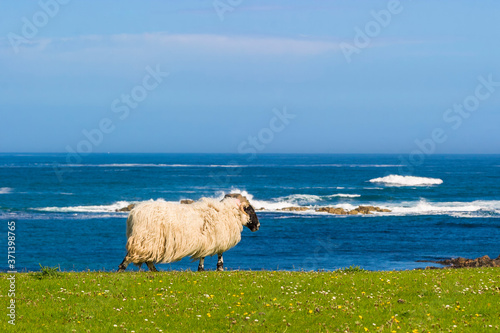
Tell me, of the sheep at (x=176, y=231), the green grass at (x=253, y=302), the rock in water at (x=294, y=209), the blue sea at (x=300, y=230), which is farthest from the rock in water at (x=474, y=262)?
the rock in water at (x=294, y=209)

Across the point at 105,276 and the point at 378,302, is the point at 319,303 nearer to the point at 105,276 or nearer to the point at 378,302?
the point at 378,302

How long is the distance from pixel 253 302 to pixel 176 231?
18.9 feet

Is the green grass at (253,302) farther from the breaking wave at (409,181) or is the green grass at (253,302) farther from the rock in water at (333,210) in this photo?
the breaking wave at (409,181)

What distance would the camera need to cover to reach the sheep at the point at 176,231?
17.2m

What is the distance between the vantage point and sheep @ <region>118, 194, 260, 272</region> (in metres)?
17.2

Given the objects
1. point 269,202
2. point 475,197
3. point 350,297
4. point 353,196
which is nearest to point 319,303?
point 350,297

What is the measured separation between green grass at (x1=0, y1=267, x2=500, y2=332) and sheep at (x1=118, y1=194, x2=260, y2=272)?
225 centimetres

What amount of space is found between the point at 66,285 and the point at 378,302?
7.13 m

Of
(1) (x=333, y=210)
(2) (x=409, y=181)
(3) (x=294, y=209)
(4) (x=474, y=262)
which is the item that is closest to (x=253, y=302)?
(4) (x=474, y=262)

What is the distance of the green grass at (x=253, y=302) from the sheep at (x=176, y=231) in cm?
225

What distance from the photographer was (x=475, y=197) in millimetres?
82438

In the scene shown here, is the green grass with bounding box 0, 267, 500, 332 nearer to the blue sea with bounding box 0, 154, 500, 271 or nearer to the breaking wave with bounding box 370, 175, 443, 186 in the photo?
the blue sea with bounding box 0, 154, 500, 271

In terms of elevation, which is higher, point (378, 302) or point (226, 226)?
point (226, 226)

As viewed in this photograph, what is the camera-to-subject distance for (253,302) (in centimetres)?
1223
